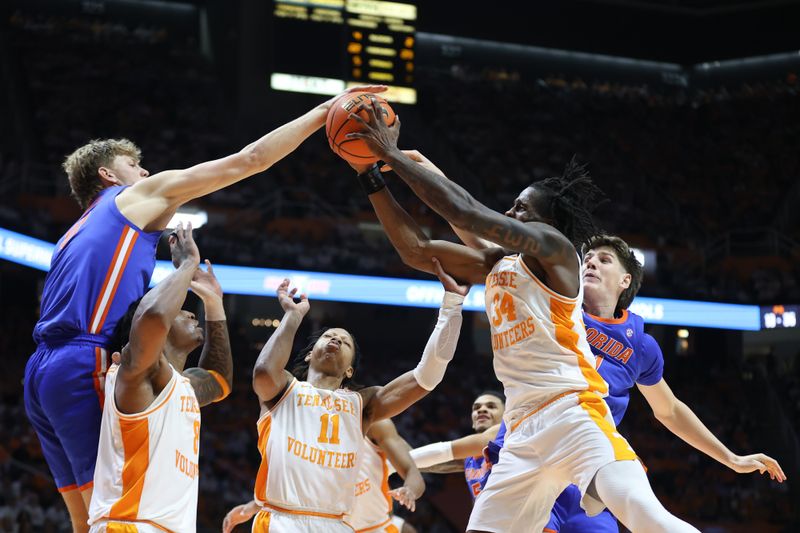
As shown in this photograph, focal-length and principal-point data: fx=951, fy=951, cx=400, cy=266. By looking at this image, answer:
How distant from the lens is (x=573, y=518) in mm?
4805

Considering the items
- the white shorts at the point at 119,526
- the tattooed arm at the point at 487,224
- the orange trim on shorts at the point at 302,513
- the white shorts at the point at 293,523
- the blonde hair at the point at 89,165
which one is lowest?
the white shorts at the point at 293,523

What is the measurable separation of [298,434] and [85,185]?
1.68 meters

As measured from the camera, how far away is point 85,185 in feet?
13.5

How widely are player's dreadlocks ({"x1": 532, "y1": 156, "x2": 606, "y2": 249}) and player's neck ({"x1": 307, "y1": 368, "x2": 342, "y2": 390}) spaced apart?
1.64 m

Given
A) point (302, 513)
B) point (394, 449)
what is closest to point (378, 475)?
point (394, 449)

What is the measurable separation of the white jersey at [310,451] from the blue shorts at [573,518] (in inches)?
42.1

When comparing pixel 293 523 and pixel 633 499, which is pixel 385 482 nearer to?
pixel 293 523

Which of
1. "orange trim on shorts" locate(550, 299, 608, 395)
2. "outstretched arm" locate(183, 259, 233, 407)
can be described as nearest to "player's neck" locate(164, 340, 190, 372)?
"outstretched arm" locate(183, 259, 233, 407)

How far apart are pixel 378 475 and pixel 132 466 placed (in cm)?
274

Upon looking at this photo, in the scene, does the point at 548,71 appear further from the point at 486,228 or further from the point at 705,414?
the point at 486,228

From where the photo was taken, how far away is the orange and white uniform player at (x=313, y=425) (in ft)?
15.7

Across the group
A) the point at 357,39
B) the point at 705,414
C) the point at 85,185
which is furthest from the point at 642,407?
the point at 85,185

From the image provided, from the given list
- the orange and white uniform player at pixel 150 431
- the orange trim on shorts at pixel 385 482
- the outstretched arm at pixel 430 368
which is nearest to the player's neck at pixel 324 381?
the outstretched arm at pixel 430 368

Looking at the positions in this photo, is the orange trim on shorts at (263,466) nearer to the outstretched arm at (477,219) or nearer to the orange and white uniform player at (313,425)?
the orange and white uniform player at (313,425)
